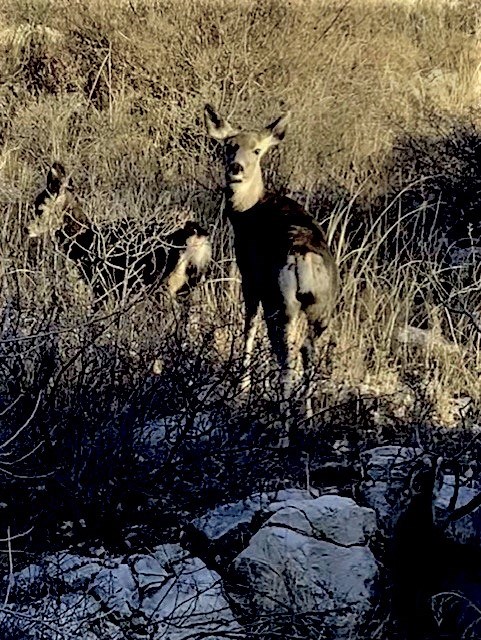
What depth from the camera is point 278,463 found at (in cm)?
502

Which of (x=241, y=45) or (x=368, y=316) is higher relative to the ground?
(x=241, y=45)

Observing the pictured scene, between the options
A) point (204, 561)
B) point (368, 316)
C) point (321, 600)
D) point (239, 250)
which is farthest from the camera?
point (368, 316)

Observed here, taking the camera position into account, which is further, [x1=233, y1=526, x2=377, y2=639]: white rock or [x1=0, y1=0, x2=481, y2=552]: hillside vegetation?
[x1=0, y1=0, x2=481, y2=552]: hillside vegetation

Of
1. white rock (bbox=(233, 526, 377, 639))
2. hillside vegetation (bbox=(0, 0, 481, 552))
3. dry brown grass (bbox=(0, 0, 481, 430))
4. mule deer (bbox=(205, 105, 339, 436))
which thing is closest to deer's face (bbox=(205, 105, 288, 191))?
mule deer (bbox=(205, 105, 339, 436))

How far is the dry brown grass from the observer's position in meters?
10.9

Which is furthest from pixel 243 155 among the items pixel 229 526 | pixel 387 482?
pixel 229 526

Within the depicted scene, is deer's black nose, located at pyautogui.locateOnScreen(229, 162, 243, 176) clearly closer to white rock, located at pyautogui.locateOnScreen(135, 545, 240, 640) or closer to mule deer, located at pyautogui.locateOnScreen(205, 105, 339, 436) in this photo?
mule deer, located at pyautogui.locateOnScreen(205, 105, 339, 436)

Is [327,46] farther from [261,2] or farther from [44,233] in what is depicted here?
[44,233]

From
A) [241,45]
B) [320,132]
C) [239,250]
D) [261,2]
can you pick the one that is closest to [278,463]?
[239,250]

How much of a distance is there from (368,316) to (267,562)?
3.21 metres

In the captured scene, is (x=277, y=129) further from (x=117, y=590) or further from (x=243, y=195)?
(x=117, y=590)

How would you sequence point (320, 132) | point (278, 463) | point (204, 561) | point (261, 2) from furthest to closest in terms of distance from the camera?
1. point (261, 2)
2. point (320, 132)
3. point (278, 463)
4. point (204, 561)

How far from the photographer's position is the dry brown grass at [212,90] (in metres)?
10.9

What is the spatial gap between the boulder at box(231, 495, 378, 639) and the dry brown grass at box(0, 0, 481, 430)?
4098 mm
